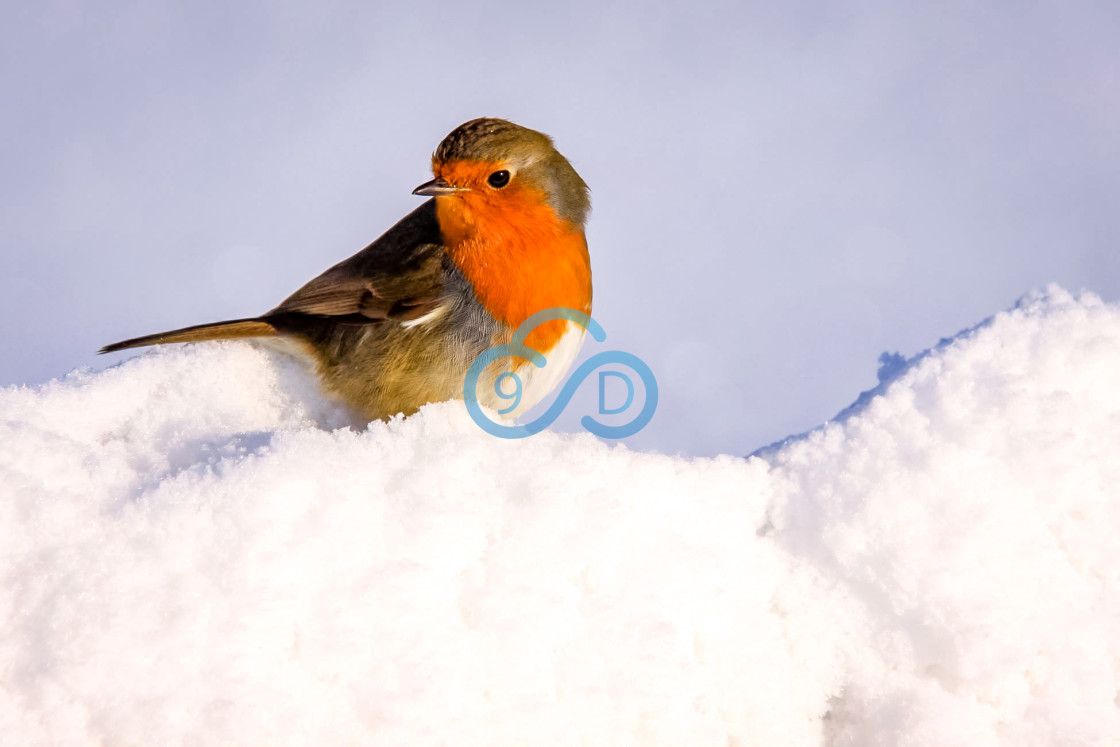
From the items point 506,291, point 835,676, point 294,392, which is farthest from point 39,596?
point 835,676

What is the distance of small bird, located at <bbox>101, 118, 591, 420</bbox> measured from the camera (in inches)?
52.1

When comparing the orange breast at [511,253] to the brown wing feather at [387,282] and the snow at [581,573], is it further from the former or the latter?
the snow at [581,573]

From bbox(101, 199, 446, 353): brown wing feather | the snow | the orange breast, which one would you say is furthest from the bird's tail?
the orange breast

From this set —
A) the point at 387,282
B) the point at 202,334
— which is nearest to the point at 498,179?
the point at 387,282

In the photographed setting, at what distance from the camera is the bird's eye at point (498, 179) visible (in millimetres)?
1324

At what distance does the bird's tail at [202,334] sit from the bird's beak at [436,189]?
1.13 ft

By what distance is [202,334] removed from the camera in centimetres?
133

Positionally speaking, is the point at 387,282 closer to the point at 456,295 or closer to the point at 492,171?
the point at 456,295

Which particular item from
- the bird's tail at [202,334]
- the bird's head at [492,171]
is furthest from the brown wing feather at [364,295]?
the bird's head at [492,171]

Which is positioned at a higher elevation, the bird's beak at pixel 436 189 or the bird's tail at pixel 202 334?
the bird's beak at pixel 436 189

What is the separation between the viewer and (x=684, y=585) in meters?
0.96

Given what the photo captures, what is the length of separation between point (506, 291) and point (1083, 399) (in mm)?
815

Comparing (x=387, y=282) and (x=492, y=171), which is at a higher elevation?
(x=492, y=171)

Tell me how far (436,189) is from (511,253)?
15cm
